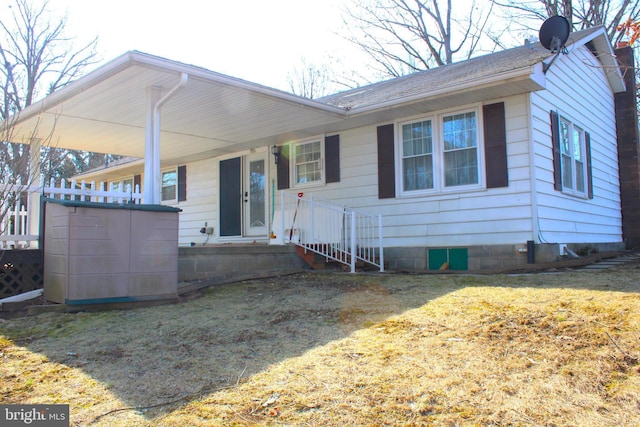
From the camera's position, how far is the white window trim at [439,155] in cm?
740

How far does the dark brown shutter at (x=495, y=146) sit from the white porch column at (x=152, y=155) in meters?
4.65

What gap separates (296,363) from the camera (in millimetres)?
3021

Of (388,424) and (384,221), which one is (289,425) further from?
(384,221)

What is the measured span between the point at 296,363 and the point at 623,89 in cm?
1168

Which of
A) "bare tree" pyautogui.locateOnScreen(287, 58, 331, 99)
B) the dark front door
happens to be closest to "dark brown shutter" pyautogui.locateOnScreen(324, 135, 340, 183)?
the dark front door

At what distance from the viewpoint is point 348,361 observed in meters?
3.01

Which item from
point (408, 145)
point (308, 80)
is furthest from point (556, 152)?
point (308, 80)

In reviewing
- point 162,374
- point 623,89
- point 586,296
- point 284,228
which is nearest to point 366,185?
point 284,228

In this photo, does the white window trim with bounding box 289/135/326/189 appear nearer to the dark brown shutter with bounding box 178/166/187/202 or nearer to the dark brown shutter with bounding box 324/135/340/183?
the dark brown shutter with bounding box 324/135/340/183

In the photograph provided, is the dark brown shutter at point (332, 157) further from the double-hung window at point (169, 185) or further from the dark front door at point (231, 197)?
the double-hung window at point (169, 185)

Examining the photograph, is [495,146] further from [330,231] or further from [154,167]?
[154,167]

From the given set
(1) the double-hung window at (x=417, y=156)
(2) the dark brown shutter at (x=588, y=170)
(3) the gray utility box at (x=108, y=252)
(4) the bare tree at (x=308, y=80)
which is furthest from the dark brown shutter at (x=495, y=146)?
(4) the bare tree at (x=308, y=80)

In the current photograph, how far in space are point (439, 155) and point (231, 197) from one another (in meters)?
4.97

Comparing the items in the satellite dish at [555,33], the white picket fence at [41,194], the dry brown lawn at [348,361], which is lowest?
the dry brown lawn at [348,361]
